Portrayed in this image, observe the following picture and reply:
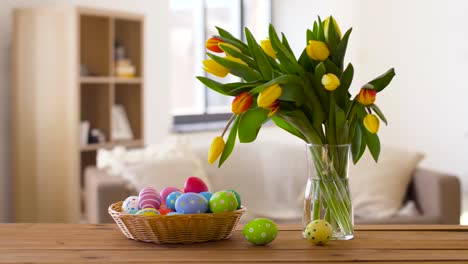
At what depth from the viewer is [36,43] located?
4.96m

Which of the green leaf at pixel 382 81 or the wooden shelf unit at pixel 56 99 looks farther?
the wooden shelf unit at pixel 56 99

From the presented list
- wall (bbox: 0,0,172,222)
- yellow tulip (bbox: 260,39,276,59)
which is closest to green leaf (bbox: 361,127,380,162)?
yellow tulip (bbox: 260,39,276,59)

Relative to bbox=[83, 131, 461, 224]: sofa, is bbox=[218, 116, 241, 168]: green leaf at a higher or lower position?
higher

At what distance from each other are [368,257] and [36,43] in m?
3.71

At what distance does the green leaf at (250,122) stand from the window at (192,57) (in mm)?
4960

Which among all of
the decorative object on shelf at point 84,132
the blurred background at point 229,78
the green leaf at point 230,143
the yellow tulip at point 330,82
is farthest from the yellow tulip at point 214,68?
the decorative object on shelf at point 84,132

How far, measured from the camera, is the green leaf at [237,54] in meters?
1.73

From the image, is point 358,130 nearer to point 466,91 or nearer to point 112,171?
point 112,171

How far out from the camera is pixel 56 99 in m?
4.96

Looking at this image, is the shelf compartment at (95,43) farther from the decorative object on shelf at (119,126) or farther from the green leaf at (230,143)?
Result: the green leaf at (230,143)

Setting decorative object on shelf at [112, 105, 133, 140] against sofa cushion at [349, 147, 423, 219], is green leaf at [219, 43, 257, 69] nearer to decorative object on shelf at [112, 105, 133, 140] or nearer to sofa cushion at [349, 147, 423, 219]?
sofa cushion at [349, 147, 423, 219]

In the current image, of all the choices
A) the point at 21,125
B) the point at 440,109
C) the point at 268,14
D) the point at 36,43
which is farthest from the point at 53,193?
the point at 440,109

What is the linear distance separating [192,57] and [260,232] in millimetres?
5360

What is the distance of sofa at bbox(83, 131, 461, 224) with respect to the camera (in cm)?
411
